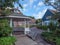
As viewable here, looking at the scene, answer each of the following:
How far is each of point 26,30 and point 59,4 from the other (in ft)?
33.2

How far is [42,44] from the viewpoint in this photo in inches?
790

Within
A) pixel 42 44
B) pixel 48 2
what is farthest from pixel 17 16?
pixel 42 44

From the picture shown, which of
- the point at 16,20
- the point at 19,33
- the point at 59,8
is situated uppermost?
the point at 59,8

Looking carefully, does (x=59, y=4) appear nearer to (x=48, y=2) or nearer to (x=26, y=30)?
(x=48, y=2)

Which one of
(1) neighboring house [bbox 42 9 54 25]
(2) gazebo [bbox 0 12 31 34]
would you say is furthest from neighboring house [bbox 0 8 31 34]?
(1) neighboring house [bbox 42 9 54 25]

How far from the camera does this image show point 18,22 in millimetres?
34344

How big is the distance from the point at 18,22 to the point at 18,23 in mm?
234

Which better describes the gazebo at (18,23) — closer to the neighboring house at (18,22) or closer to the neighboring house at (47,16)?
the neighboring house at (18,22)

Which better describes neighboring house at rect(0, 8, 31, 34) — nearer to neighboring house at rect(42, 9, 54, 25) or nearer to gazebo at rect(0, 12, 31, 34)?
gazebo at rect(0, 12, 31, 34)

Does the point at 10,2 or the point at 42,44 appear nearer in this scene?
the point at 10,2

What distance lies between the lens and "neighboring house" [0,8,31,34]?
30650mm

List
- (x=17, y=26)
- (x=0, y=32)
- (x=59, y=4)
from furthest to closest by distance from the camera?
(x=17, y=26)
(x=59, y=4)
(x=0, y=32)

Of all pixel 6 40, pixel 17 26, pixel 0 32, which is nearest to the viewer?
pixel 6 40

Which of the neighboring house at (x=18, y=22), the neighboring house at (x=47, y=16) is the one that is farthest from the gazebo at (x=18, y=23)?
the neighboring house at (x=47, y=16)
